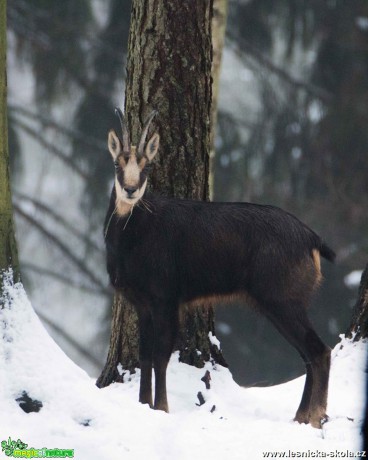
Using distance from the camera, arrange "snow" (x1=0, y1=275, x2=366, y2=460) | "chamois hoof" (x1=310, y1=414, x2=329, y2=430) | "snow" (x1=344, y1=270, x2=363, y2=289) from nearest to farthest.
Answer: "snow" (x1=0, y1=275, x2=366, y2=460) < "chamois hoof" (x1=310, y1=414, x2=329, y2=430) < "snow" (x1=344, y1=270, x2=363, y2=289)

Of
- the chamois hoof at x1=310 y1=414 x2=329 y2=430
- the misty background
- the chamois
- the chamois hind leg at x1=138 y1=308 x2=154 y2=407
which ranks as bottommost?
the chamois hoof at x1=310 y1=414 x2=329 y2=430

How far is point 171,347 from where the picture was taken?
7703mm

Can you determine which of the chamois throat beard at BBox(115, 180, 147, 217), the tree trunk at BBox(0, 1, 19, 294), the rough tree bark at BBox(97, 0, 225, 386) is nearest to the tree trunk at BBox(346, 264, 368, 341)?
the rough tree bark at BBox(97, 0, 225, 386)

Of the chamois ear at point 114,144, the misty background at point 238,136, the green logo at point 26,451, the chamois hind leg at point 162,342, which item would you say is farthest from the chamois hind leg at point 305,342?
the misty background at point 238,136

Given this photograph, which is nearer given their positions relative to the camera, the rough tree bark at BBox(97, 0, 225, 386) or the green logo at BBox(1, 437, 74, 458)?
the green logo at BBox(1, 437, 74, 458)

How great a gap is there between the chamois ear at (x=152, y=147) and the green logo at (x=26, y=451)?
2.27 m

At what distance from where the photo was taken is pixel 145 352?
7812 mm

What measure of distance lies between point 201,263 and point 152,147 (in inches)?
34.3

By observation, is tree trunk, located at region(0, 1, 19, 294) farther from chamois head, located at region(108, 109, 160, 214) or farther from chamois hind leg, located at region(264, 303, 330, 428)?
chamois hind leg, located at region(264, 303, 330, 428)

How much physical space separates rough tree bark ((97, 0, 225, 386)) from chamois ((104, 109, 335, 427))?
0.58 m

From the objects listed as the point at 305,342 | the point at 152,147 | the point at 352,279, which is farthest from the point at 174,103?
the point at 352,279

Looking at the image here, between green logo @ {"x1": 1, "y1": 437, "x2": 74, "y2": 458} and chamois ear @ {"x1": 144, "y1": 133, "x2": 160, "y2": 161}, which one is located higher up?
chamois ear @ {"x1": 144, "y1": 133, "x2": 160, "y2": 161}

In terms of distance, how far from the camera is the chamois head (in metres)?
7.43

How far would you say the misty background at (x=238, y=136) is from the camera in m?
19.0
